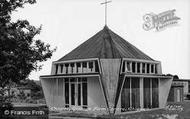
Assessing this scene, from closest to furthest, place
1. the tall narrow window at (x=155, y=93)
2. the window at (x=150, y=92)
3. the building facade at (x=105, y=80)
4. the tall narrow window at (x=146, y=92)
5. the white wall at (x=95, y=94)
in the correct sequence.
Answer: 1. the building facade at (x=105, y=80)
2. the white wall at (x=95, y=94)
3. the tall narrow window at (x=146, y=92)
4. the window at (x=150, y=92)
5. the tall narrow window at (x=155, y=93)

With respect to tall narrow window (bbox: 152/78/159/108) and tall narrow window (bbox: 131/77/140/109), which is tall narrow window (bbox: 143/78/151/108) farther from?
tall narrow window (bbox: 131/77/140/109)

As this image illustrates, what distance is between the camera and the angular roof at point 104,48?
2655 cm

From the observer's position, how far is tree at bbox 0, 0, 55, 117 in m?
15.9

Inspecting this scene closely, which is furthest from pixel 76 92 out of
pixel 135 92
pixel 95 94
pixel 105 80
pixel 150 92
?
pixel 150 92

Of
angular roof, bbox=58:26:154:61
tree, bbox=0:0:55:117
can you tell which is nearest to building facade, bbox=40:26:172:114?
angular roof, bbox=58:26:154:61

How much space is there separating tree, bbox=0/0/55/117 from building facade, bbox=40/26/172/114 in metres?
7.69

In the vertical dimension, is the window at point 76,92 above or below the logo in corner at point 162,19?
below

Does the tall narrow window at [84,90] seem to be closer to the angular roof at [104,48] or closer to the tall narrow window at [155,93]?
the angular roof at [104,48]

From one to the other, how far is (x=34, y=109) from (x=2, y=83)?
379 cm

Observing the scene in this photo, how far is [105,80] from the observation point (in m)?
24.3

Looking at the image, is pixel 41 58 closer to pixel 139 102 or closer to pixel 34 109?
pixel 34 109

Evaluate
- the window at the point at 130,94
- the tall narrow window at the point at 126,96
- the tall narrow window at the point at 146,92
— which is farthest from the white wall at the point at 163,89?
the tall narrow window at the point at 126,96

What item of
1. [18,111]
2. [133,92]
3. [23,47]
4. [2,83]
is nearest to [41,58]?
[23,47]

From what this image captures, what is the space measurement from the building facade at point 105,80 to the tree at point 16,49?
7.69 meters
